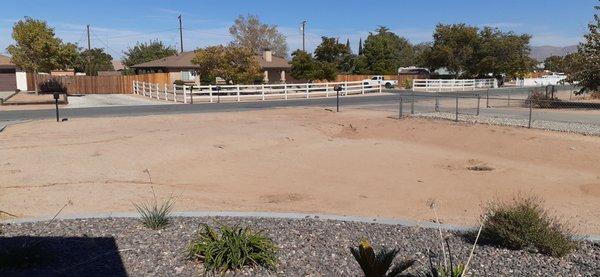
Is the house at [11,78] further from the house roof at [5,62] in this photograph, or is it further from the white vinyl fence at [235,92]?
the white vinyl fence at [235,92]

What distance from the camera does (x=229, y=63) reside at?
4328 centimetres

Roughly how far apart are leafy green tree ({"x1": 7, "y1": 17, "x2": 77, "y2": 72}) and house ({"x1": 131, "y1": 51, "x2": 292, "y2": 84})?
12.2m

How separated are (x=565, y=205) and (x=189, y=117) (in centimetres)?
1803

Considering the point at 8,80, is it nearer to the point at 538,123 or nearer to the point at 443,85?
the point at 443,85

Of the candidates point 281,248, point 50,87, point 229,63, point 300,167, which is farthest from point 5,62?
point 281,248

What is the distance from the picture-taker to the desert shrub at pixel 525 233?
18.4 feet

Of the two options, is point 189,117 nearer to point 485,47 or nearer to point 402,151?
point 402,151

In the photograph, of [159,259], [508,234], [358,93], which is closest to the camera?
[159,259]

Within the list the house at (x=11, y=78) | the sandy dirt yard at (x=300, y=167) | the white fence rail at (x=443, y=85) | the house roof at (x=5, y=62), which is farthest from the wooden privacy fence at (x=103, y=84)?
the sandy dirt yard at (x=300, y=167)

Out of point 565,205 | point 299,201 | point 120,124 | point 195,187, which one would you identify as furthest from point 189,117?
point 565,205

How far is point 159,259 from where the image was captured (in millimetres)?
5348

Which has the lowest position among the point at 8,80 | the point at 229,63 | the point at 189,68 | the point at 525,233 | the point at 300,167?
the point at 300,167

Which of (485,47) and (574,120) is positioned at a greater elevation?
(485,47)

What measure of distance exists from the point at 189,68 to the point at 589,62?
4052cm
